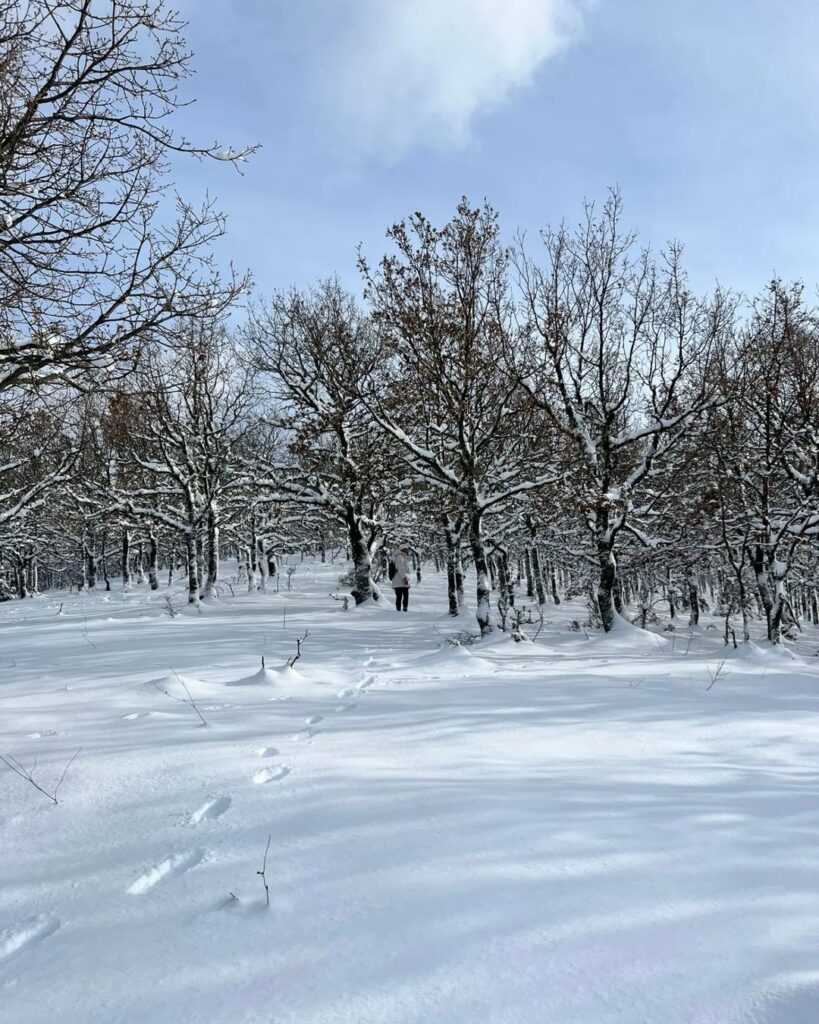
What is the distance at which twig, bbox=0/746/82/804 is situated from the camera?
11.0 feet

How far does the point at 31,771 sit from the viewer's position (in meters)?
3.65

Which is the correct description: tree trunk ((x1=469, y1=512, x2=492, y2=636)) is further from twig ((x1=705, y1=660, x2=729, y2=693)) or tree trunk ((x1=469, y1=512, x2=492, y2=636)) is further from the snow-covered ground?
the snow-covered ground

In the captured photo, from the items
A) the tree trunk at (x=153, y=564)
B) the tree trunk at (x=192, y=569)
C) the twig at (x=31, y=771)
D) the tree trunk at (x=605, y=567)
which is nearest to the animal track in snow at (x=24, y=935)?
the twig at (x=31, y=771)

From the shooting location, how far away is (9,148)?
401cm

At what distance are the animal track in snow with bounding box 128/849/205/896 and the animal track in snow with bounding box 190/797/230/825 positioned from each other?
0.29 metres

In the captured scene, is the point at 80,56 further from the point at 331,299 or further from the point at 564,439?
the point at 331,299

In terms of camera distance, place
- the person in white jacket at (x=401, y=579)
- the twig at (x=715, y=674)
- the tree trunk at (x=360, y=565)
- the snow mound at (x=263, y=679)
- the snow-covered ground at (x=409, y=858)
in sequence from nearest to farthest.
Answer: the snow-covered ground at (x=409, y=858)
the snow mound at (x=263, y=679)
the twig at (x=715, y=674)
the tree trunk at (x=360, y=565)
the person in white jacket at (x=401, y=579)

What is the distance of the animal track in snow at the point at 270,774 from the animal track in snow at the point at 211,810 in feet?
0.82

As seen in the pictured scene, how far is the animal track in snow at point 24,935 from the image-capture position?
209cm

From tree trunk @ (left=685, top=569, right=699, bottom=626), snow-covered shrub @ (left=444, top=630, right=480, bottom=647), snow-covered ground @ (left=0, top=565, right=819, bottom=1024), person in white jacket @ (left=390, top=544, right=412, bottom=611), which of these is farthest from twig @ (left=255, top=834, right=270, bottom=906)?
tree trunk @ (left=685, top=569, right=699, bottom=626)

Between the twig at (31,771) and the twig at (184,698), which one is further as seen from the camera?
the twig at (184,698)

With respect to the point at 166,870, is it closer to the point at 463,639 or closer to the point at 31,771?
the point at 31,771

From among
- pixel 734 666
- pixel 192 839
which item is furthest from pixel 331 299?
pixel 192 839

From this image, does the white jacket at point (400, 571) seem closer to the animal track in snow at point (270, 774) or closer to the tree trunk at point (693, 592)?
the tree trunk at point (693, 592)
